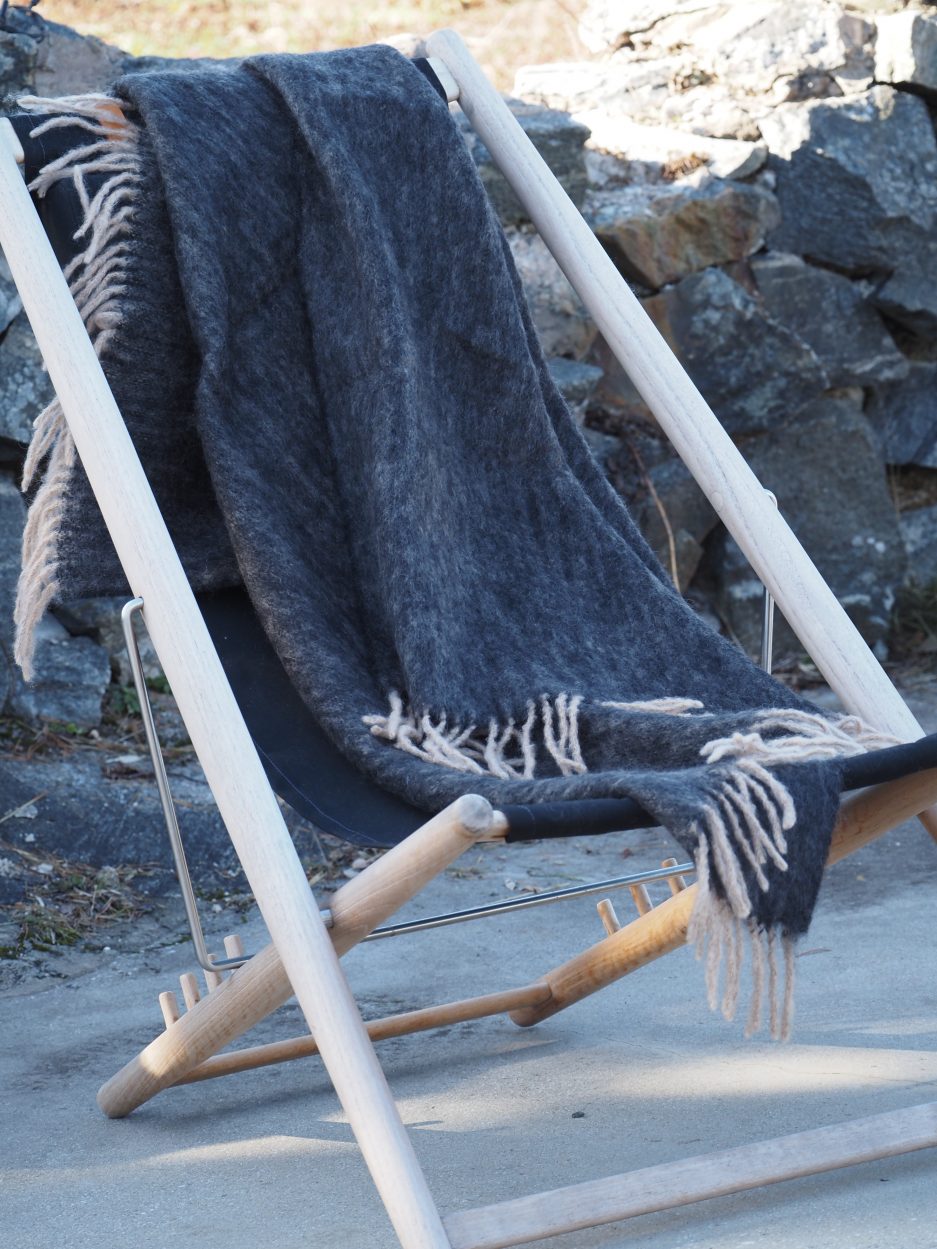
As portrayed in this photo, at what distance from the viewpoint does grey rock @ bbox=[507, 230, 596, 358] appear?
283cm

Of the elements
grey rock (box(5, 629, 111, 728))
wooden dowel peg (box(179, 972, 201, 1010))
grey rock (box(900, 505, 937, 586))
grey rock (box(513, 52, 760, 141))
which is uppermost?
grey rock (box(513, 52, 760, 141))

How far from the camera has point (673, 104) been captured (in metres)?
3.24

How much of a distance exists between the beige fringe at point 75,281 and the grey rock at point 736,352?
170cm

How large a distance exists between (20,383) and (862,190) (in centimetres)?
175

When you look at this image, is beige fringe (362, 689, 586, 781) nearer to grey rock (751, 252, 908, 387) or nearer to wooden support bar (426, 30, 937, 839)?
wooden support bar (426, 30, 937, 839)

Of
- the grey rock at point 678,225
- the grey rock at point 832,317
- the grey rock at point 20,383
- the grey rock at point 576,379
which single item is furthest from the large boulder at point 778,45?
the grey rock at point 20,383

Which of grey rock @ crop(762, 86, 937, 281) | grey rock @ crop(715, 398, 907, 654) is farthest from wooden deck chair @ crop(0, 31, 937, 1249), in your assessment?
grey rock @ crop(762, 86, 937, 281)

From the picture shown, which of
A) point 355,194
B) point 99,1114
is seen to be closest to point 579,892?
point 99,1114

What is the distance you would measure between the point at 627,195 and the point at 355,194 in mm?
1707

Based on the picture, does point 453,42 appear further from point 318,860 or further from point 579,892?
point 318,860

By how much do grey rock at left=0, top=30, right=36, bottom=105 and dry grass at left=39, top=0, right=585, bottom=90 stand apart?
1631 millimetres

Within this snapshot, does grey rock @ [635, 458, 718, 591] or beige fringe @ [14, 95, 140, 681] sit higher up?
beige fringe @ [14, 95, 140, 681]

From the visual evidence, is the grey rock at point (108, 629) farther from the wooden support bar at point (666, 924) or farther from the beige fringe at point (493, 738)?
the beige fringe at point (493, 738)

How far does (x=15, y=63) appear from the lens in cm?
249
